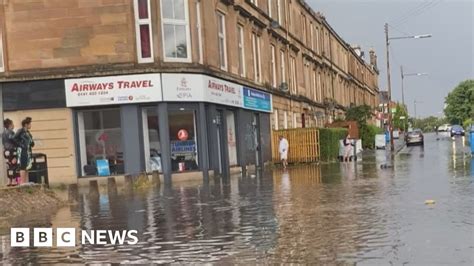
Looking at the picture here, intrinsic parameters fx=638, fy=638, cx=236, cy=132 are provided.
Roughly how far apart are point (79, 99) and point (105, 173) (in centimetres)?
302

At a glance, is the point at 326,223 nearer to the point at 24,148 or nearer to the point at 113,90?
the point at 24,148

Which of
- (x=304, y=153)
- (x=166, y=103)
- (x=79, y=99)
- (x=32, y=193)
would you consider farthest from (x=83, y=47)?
(x=304, y=153)

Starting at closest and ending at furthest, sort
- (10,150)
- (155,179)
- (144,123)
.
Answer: (10,150), (155,179), (144,123)

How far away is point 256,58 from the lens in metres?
35.8

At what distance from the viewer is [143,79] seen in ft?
78.4

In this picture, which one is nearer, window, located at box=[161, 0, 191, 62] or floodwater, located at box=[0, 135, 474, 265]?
floodwater, located at box=[0, 135, 474, 265]

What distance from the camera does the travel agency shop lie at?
24.0 metres

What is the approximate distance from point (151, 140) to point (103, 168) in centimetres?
217

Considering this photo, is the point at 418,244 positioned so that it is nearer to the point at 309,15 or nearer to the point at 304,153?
the point at 304,153

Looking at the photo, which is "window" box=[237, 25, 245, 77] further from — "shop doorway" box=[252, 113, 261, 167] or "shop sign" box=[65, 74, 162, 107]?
"shop sign" box=[65, 74, 162, 107]

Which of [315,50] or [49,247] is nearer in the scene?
[49,247]

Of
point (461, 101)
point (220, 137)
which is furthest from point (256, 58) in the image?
point (461, 101)

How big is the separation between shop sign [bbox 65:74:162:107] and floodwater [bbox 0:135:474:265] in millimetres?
7608

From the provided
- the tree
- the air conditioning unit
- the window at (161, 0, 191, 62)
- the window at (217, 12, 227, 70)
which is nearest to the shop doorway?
the window at (217, 12, 227, 70)
